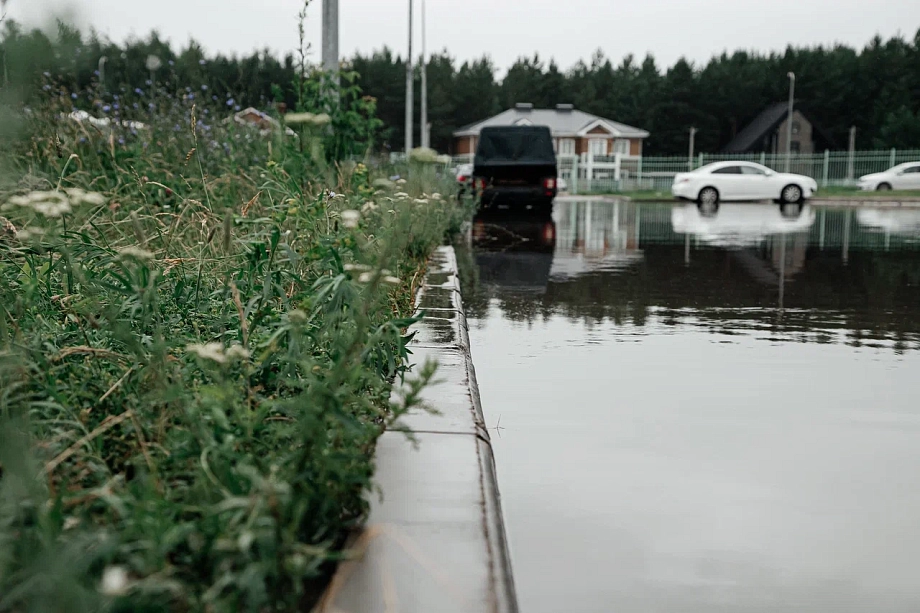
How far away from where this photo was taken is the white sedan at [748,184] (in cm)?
3434

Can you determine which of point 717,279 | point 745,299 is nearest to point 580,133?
point 717,279

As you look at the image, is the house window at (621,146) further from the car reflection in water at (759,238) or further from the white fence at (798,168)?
the car reflection in water at (759,238)

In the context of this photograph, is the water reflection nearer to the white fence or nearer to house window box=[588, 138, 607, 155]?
the white fence

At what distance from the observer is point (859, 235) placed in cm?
1842

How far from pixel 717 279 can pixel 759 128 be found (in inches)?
3248

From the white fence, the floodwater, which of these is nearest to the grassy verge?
the floodwater

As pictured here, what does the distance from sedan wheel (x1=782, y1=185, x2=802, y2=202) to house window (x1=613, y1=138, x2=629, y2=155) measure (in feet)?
175

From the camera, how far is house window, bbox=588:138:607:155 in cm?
8500

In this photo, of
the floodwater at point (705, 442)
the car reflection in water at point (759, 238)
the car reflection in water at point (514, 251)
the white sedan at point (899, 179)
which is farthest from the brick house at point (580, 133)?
the floodwater at point (705, 442)

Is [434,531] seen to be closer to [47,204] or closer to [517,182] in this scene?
[47,204]

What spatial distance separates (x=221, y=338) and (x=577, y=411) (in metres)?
1.78

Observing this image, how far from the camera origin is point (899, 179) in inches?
1800

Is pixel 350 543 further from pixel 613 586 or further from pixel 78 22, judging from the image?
pixel 78 22

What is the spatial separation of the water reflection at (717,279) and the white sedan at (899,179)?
94.2 ft
